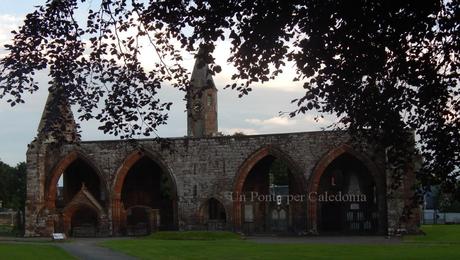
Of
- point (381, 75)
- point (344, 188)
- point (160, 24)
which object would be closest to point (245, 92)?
point (160, 24)

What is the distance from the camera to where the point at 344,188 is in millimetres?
40812

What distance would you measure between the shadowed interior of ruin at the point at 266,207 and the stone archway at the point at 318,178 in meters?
0.80

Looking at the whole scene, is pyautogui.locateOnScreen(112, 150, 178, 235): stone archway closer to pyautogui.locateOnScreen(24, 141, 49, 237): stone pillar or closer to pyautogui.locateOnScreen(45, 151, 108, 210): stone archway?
pyautogui.locateOnScreen(45, 151, 108, 210): stone archway

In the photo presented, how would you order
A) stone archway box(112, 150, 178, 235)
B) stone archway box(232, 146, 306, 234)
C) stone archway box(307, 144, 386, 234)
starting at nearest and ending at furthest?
stone archway box(307, 144, 386, 234) → stone archway box(232, 146, 306, 234) → stone archway box(112, 150, 178, 235)

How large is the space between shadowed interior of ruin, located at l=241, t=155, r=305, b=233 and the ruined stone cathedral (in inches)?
2.4

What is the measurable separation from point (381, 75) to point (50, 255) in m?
16.1

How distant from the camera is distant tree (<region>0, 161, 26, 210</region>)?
199 feet

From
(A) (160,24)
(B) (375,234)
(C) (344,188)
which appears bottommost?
(B) (375,234)

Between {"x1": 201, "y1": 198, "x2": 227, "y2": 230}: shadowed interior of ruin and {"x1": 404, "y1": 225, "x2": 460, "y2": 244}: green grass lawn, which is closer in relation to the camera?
{"x1": 404, "y1": 225, "x2": 460, "y2": 244}: green grass lawn

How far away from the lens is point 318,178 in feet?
123

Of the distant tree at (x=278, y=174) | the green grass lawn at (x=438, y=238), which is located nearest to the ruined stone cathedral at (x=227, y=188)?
the green grass lawn at (x=438, y=238)

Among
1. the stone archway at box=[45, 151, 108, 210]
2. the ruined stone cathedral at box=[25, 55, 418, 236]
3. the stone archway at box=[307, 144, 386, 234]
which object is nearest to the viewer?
the stone archway at box=[307, 144, 386, 234]

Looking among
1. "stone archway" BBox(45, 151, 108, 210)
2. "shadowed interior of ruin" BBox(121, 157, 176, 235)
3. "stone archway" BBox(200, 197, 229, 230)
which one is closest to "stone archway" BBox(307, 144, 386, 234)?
"stone archway" BBox(200, 197, 229, 230)

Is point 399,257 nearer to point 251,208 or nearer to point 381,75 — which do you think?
point 381,75
